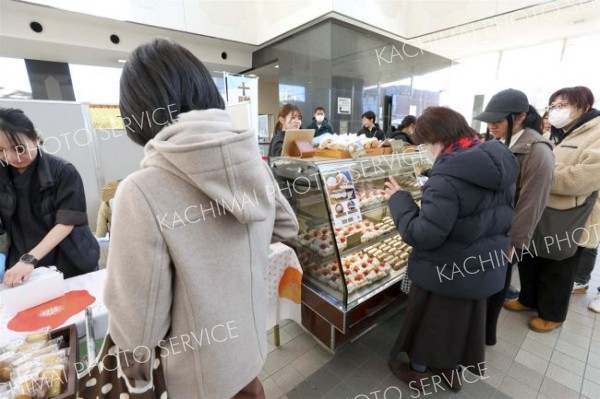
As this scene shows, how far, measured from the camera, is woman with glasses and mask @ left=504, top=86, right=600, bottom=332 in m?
2.05

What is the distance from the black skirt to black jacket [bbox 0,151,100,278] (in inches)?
81.7

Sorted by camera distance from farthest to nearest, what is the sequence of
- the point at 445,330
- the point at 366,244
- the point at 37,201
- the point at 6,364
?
1. the point at 366,244
2. the point at 445,330
3. the point at 37,201
4. the point at 6,364

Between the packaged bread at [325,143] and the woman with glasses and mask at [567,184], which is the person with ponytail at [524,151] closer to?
the woman with glasses and mask at [567,184]

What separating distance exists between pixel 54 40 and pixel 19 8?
54 cm

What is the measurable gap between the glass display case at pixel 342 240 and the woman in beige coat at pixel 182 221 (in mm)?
1132

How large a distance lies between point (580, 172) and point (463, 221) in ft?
4.65

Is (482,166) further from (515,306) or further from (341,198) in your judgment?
(515,306)

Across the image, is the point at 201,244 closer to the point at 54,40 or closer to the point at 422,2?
the point at 54,40

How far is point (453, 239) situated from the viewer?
149 cm

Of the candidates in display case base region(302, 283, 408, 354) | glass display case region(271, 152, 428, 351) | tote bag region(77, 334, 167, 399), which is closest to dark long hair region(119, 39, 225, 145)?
tote bag region(77, 334, 167, 399)

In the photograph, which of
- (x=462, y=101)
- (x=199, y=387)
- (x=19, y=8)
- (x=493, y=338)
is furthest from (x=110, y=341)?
(x=462, y=101)

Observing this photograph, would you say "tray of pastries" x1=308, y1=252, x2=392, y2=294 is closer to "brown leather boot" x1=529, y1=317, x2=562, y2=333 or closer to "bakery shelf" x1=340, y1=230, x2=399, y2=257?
"bakery shelf" x1=340, y1=230, x2=399, y2=257

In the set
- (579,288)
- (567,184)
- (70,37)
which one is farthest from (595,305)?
(70,37)

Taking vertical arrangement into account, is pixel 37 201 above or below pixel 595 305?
above
